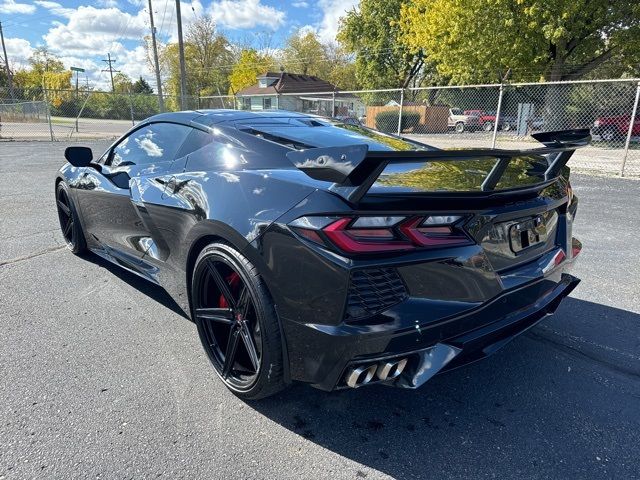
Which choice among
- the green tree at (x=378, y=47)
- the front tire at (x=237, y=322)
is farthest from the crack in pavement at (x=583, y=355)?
Answer: the green tree at (x=378, y=47)

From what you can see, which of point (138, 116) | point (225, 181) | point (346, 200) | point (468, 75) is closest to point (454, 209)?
point (346, 200)

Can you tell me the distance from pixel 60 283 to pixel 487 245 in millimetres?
3469

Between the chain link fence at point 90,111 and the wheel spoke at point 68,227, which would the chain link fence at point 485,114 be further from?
the wheel spoke at point 68,227

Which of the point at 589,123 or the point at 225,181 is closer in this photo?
the point at 225,181

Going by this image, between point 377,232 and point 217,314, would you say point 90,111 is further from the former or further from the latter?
point 377,232

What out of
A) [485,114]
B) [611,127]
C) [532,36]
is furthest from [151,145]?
[485,114]

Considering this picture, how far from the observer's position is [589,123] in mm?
18891

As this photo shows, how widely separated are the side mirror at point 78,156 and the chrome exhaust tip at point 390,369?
322 cm

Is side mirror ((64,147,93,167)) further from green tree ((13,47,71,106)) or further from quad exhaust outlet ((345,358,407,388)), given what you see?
green tree ((13,47,71,106))

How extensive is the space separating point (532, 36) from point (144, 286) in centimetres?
2114

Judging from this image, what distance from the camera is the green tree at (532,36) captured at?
706 inches

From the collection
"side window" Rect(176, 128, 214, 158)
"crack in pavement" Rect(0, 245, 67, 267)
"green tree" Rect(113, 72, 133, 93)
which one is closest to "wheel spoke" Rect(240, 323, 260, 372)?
"side window" Rect(176, 128, 214, 158)

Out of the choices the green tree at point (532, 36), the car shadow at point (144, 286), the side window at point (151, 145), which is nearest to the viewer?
the side window at point (151, 145)

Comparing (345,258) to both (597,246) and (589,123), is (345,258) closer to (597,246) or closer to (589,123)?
(597,246)
